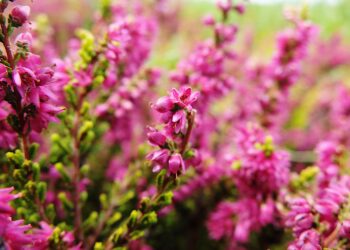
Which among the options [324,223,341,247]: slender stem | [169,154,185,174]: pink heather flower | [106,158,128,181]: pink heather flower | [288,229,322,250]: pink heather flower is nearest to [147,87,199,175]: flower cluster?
[169,154,185,174]: pink heather flower

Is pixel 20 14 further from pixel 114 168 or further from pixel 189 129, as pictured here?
pixel 114 168

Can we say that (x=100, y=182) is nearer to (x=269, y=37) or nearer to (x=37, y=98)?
(x=37, y=98)

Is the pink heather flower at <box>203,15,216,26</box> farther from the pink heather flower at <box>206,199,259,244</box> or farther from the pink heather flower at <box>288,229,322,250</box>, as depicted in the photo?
the pink heather flower at <box>288,229,322,250</box>

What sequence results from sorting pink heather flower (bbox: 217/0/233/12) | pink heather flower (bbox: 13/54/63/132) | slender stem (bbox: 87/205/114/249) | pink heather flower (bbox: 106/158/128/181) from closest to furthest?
1. pink heather flower (bbox: 13/54/63/132)
2. slender stem (bbox: 87/205/114/249)
3. pink heather flower (bbox: 217/0/233/12)
4. pink heather flower (bbox: 106/158/128/181)

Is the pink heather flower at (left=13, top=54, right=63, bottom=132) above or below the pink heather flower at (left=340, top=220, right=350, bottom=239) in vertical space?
above

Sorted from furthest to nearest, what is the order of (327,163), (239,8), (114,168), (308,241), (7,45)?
1. (114,168)
2. (239,8)
3. (327,163)
4. (308,241)
5. (7,45)

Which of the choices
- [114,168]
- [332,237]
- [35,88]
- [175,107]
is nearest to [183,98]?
[175,107]

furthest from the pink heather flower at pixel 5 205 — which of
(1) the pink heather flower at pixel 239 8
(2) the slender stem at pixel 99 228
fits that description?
(1) the pink heather flower at pixel 239 8

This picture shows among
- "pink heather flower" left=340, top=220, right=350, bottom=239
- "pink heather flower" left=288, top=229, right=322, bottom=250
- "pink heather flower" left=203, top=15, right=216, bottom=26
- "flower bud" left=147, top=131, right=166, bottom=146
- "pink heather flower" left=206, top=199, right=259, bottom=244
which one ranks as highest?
"pink heather flower" left=203, top=15, right=216, bottom=26
